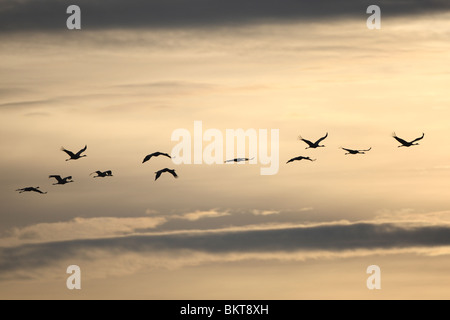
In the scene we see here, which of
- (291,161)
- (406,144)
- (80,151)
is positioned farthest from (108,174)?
(406,144)

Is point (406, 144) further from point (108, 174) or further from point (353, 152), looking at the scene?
point (108, 174)

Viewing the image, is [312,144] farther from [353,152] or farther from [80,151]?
[80,151]

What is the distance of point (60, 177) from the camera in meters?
200

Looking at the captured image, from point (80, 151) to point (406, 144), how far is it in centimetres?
5145

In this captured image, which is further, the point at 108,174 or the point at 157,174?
the point at 108,174

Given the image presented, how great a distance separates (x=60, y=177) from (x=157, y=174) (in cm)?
2402

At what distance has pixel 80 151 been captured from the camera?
19100 cm

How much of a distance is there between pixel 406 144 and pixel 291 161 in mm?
19177

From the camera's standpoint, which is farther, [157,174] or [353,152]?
[353,152]

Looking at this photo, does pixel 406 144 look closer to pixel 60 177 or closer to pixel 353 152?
pixel 353 152

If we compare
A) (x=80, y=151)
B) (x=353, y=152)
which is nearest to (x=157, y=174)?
(x=80, y=151)

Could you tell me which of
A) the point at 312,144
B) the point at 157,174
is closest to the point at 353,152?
the point at 312,144

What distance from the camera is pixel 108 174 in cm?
19700

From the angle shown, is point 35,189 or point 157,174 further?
point 35,189
